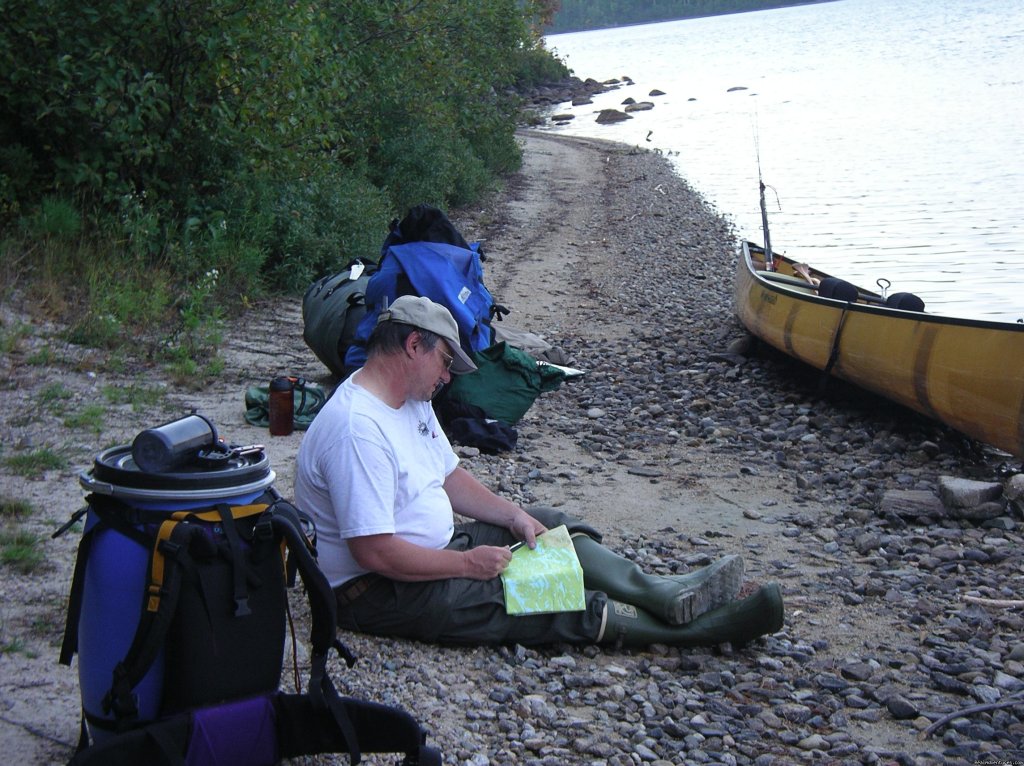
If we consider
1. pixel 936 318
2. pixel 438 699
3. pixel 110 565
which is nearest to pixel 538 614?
pixel 438 699

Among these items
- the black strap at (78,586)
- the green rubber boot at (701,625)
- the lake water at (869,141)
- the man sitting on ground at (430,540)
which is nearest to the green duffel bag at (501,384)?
the man sitting on ground at (430,540)

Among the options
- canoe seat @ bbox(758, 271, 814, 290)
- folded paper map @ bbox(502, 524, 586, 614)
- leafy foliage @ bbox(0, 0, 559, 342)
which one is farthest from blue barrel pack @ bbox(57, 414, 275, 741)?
canoe seat @ bbox(758, 271, 814, 290)

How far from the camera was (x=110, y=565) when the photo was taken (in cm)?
295

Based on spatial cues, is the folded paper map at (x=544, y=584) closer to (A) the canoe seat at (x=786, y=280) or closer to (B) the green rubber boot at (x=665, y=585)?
(B) the green rubber boot at (x=665, y=585)

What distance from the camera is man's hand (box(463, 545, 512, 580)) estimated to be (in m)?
4.14

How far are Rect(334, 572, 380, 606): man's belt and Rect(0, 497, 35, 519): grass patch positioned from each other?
66.8 inches

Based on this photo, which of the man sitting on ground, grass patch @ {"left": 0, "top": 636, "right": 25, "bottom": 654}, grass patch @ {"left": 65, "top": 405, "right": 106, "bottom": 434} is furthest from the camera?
grass patch @ {"left": 65, "top": 405, "right": 106, "bottom": 434}

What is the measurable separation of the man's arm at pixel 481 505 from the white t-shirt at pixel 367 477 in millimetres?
217

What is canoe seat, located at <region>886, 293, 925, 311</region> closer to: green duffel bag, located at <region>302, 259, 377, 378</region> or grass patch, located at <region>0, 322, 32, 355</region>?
green duffel bag, located at <region>302, 259, 377, 378</region>

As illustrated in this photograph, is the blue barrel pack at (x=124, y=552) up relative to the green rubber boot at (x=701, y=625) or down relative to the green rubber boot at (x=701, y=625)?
up

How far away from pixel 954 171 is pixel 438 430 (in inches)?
977

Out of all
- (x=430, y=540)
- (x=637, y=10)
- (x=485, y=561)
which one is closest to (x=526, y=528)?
(x=485, y=561)

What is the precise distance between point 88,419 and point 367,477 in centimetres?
320

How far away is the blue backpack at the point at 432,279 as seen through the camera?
701 cm
